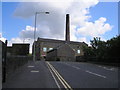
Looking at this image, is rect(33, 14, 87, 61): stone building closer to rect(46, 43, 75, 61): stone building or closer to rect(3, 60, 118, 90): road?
rect(46, 43, 75, 61): stone building

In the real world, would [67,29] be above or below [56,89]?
above

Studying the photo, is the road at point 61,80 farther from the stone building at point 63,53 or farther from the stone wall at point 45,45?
the stone wall at point 45,45

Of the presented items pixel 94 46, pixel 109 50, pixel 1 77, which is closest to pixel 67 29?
pixel 94 46

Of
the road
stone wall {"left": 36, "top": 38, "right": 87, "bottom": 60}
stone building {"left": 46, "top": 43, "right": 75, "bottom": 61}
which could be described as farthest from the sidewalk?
stone wall {"left": 36, "top": 38, "right": 87, "bottom": 60}

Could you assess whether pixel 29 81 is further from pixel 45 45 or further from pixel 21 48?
pixel 45 45

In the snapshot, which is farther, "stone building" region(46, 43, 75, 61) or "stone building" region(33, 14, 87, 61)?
"stone building" region(33, 14, 87, 61)

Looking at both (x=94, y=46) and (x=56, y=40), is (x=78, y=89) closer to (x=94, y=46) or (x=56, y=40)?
(x=94, y=46)

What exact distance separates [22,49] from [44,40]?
8506 cm

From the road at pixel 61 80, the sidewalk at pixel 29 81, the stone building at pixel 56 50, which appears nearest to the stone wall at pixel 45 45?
the stone building at pixel 56 50

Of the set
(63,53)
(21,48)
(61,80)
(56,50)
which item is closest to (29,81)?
(61,80)

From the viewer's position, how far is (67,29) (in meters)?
118

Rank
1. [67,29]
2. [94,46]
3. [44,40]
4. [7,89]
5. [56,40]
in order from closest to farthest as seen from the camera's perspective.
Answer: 1. [7,89]
2. [94,46]
3. [67,29]
4. [44,40]
5. [56,40]

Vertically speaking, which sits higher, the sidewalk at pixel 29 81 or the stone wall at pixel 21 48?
the stone wall at pixel 21 48

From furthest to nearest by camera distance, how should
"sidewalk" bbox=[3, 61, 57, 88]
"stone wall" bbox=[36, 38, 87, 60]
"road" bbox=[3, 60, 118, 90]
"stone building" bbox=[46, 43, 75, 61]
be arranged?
1. "stone wall" bbox=[36, 38, 87, 60]
2. "stone building" bbox=[46, 43, 75, 61]
3. "road" bbox=[3, 60, 118, 90]
4. "sidewalk" bbox=[3, 61, 57, 88]
